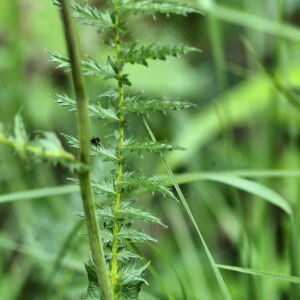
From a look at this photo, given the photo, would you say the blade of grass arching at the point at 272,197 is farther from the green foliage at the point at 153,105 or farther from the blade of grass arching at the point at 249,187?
the green foliage at the point at 153,105

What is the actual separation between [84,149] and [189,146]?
1.28 meters

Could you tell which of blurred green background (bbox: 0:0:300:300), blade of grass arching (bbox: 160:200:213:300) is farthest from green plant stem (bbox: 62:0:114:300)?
blade of grass arching (bbox: 160:200:213:300)

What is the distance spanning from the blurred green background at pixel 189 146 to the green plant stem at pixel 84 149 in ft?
1.12

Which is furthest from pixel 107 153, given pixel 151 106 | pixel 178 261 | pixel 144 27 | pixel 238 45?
pixel 238 45

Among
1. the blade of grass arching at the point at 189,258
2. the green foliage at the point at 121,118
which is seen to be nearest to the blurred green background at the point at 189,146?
the blade of grass arching at the point at 189,258

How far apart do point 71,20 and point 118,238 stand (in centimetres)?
26

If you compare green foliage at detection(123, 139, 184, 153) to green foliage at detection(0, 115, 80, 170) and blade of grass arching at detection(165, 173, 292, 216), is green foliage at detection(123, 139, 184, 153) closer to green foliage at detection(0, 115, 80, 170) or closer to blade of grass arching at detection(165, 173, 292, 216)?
green foliage at detection(0, 115, 80, 170)

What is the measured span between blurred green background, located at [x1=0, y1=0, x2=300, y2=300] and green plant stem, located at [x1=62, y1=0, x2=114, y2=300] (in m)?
0.34

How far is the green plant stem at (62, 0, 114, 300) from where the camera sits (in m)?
0.37

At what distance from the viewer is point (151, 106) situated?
0.48 m

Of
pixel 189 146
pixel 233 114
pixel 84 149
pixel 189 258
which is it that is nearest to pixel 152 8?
pixel 84 149

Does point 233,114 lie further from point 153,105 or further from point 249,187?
point 153,105

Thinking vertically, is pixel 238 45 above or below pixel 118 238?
above

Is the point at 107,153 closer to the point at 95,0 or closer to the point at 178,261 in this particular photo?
the point at 178,261
